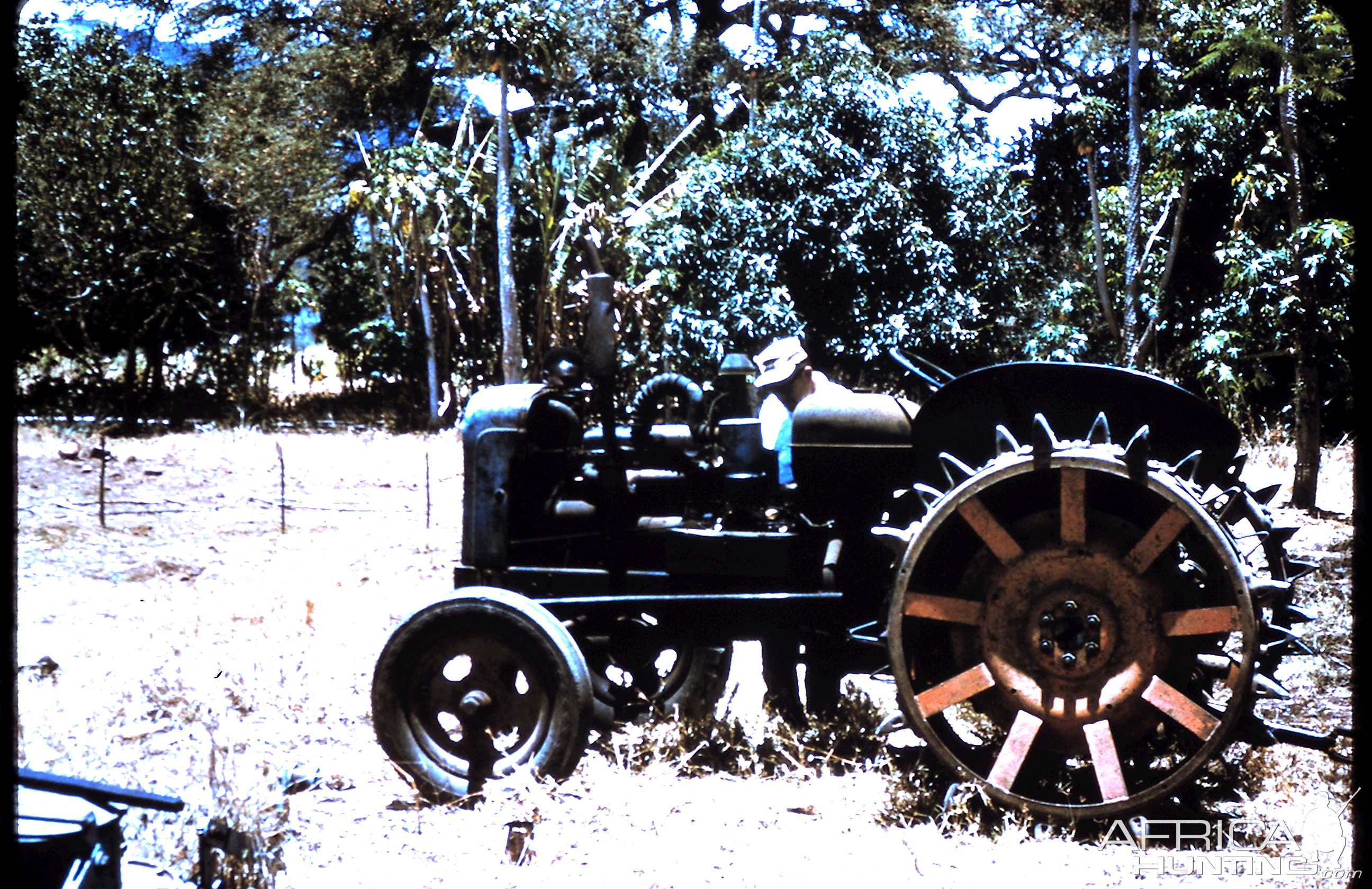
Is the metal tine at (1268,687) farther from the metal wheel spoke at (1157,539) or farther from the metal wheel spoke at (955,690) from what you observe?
the metal wheel spoke at (955,690)

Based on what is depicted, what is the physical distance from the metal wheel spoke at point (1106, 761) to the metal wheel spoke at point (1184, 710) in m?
0.17

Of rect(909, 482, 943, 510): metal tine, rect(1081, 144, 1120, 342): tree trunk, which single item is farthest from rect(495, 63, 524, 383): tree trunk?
rect(909, 482, 943, 510): metal tine

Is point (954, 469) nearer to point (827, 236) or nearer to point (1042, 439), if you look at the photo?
point (1042, 439)

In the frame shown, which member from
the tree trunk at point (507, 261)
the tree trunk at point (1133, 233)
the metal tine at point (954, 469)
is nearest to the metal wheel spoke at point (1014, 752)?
the metal tine at point (954, 469)

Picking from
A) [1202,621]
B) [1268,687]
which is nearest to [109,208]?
[1202,621]

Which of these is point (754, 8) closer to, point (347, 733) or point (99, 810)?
point (347, 733)

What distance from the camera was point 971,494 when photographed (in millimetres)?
3984

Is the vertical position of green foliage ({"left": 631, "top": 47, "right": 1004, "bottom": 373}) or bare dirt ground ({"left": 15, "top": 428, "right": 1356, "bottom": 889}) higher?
green foliage ({"left": 631, "top": 47, "right": 1004, "bottom": 373})

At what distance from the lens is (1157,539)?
3.86 metres

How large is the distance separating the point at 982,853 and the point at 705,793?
1.09 m

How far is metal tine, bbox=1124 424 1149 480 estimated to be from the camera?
380 centimetres

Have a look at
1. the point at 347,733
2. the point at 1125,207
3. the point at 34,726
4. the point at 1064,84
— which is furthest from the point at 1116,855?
the point at 1064,84

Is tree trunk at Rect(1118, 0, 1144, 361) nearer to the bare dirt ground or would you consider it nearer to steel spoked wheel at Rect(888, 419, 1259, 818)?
the bare dirt ground

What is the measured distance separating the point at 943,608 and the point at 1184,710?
2.55 ft
